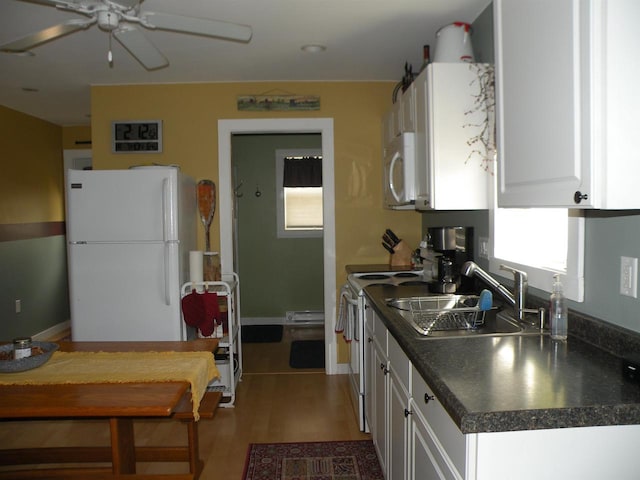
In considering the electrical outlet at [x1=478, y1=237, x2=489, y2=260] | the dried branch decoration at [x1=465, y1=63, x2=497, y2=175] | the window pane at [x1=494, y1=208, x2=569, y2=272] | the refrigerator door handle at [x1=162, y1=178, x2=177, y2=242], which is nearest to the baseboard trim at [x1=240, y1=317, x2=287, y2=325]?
the refrigerator door handle at [x1=162, y1=178, x2=177, y2=242]

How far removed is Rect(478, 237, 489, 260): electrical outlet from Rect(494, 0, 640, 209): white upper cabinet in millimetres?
1211

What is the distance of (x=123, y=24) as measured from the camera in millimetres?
2182

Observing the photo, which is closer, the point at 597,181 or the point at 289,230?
the point at 597,181

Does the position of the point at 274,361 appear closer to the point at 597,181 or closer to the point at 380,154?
the point at 380,154

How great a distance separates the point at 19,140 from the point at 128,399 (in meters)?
4.51

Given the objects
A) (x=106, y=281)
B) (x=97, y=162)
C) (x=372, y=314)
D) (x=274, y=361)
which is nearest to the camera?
(x=372, y=314)

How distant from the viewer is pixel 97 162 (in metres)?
4.19

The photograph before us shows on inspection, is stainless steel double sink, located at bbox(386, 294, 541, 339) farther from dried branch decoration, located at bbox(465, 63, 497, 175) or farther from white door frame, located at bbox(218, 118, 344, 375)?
white door frame, located at bbox(218, 118, 344, 375)

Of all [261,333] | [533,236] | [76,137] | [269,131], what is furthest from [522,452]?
[76,137]

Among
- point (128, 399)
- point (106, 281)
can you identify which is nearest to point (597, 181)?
point (128, 399)

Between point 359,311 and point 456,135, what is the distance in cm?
117

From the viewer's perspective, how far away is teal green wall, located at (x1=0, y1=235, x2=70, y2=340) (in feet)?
16.1

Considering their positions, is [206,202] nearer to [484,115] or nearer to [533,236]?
[484,115]

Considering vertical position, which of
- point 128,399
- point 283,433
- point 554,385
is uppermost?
point 554,385
